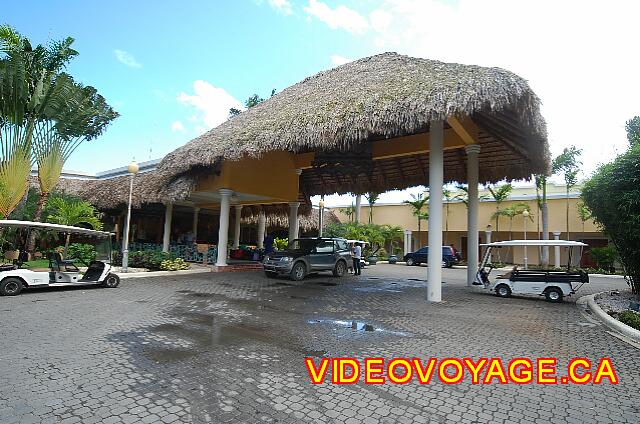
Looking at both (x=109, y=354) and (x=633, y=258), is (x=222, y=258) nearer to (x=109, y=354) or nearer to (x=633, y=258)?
(x=109, y=354)

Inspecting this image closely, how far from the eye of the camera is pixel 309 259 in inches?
525

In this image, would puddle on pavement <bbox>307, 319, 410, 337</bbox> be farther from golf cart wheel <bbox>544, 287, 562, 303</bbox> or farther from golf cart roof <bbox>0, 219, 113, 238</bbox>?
golf cart roof <bbox>0, 219, 113, 238</bbox>

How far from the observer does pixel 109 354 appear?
14.8 feet

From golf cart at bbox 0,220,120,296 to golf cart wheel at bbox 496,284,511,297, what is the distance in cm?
1097

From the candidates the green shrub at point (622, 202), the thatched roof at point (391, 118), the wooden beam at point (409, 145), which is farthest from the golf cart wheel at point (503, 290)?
the wooden beam at point (409, 145)

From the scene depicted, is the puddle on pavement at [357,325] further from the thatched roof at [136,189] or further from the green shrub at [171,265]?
the thatched roof at [136,189]

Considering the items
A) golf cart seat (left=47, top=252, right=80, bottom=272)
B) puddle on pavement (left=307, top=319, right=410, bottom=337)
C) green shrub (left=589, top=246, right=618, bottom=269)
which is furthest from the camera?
green shrub (left=589, top=246, right=618, bottom=269)

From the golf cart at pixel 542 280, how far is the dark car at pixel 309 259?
18.1ft

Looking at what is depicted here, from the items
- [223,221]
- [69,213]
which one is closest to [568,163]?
[223,221]

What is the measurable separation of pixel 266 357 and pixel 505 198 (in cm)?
3004

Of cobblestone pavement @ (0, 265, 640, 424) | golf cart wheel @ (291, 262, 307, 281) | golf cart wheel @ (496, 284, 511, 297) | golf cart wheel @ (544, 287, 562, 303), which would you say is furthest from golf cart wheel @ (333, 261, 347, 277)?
golf cart wheel @ (544, 287, 562, 303)

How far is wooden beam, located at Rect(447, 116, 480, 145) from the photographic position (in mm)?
10597

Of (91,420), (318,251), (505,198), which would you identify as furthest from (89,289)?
(505,198)

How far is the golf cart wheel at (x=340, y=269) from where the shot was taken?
573 inches
